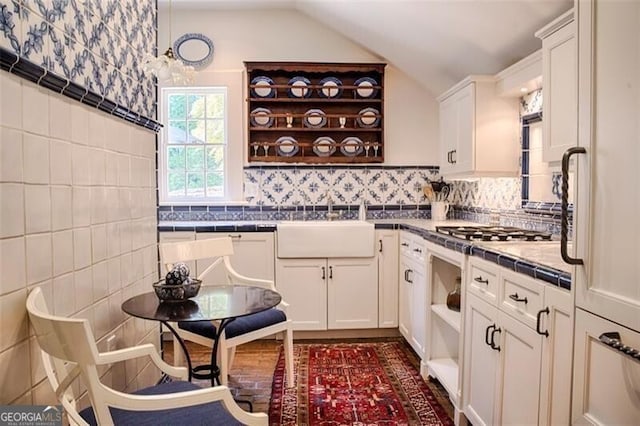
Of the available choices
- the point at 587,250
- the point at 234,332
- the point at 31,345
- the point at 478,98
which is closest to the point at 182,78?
the point at 234,332

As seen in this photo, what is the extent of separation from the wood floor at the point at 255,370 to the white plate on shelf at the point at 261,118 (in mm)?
1877

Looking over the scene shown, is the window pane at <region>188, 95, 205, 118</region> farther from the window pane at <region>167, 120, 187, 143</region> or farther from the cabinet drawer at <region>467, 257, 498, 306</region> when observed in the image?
the cabinet drawer at <region>467, 257, 498, 306</region>

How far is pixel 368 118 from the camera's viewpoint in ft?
13.8

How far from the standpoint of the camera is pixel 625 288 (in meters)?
1.09

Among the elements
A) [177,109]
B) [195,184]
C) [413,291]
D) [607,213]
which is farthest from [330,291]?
[607,213]

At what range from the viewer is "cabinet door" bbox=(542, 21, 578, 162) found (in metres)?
2.04

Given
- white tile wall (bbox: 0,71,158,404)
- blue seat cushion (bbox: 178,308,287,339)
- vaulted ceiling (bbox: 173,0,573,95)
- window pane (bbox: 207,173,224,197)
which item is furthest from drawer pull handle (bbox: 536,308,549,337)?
window pane (bbox: 207,173,224,197)

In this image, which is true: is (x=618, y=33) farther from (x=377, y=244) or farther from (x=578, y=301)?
(x=377, y=244)

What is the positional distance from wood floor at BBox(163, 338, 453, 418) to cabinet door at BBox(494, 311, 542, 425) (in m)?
0.70

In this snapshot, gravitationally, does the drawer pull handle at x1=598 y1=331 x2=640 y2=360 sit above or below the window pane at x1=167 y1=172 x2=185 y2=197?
below

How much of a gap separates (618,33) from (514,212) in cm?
219

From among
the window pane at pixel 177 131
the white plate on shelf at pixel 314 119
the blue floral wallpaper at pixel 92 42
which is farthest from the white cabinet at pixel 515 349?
the window pane at pixel 177 131

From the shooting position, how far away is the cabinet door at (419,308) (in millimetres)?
3051

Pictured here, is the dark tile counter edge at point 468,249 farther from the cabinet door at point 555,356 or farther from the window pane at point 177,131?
the window pane at point 177,131
